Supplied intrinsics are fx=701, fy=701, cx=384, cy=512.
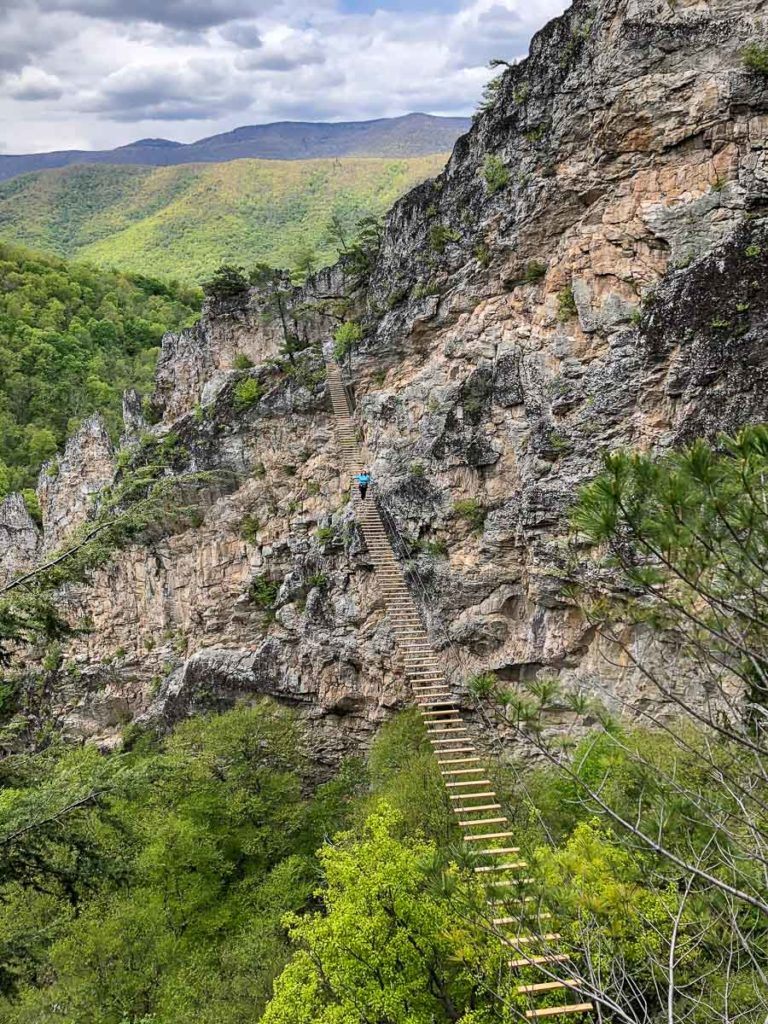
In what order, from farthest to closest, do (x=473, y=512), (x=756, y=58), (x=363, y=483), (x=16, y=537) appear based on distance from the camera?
(x=16, y=537) < (x=363, y=483) < (x=473, y=512) < (x=756, y=58)

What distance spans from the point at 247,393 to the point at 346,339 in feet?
16.0

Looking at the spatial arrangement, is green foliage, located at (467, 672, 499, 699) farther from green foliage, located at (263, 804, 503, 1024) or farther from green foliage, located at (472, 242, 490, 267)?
green foliage, located at (472, 242, 490, 267)

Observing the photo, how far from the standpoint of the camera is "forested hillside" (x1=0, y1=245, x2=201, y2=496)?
2191 inches

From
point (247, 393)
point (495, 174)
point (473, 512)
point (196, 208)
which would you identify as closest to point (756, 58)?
point (495, 174)

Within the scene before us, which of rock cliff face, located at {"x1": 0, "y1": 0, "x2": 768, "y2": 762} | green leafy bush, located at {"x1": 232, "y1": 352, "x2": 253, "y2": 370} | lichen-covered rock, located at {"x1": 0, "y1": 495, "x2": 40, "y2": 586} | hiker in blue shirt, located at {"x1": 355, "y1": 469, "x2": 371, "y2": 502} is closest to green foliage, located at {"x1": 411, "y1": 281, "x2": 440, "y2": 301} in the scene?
rock cliff face, located at {"x1": 0, "y1": 0, "x2": 768, "y2": 762}

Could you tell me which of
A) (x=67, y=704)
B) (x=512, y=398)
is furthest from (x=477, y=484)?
(x=67, y=704)

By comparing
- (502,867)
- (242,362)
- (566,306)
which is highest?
(566,306)

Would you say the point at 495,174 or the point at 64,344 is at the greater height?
the point at 495,174

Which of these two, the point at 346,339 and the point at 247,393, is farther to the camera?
the point at 247,393

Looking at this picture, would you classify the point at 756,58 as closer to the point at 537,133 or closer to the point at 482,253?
the point at 537,133

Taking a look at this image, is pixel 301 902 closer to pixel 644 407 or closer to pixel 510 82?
pixel 644 407

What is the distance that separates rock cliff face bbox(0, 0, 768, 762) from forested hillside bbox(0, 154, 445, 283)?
6883 cm

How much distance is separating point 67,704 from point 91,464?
45.7 ft

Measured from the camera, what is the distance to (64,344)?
6375 centimetres
